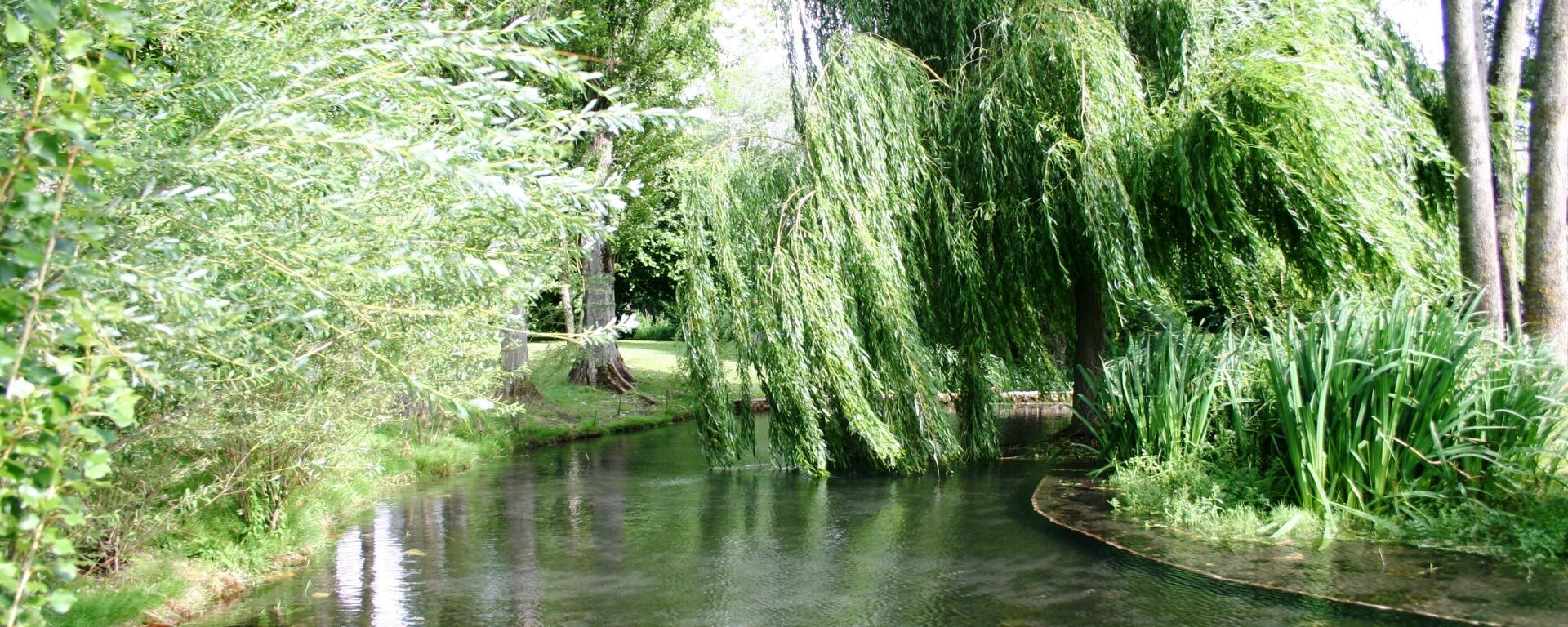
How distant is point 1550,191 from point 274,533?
9830mm

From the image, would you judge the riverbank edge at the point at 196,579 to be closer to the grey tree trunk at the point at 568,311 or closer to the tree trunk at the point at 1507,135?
the grey tree trunk at the point at 568,311

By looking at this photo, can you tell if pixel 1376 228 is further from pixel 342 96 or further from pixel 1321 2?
pixel 342 96

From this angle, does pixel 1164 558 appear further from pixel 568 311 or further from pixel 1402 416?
pixel 568 311

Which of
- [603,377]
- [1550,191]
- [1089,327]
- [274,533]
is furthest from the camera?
[603,377]

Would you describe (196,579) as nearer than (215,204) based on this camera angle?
No

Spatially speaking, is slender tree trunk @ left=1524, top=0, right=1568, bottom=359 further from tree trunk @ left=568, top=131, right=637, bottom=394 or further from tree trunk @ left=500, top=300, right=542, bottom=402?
tree trunk @ left=568, top=131, right=637, bottom=394

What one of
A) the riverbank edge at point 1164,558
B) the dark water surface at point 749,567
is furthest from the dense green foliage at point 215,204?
the riverbank edge at point 1164,558

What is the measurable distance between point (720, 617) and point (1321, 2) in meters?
7.86

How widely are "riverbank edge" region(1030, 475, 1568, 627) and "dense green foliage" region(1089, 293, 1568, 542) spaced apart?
58 centimetres

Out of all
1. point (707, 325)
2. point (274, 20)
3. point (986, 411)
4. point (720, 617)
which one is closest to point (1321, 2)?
point (986, 411)

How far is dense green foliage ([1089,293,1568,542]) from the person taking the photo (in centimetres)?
663

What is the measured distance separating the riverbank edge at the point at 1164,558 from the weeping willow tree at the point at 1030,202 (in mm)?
1080

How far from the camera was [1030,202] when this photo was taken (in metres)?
9.86

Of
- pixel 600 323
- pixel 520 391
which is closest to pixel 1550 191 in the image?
pixel 520 391
